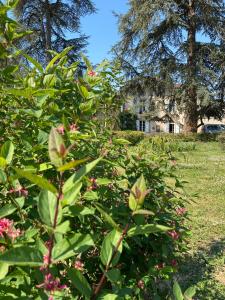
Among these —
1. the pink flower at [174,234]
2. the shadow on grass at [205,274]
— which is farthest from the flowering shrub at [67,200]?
the shadow on grass at [205,274]

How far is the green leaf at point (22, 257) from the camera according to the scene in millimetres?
899

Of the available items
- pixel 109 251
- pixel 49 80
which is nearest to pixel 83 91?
pixel 49 80

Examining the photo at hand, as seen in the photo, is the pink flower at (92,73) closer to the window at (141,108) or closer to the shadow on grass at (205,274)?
the shadow on grass at (205,274)

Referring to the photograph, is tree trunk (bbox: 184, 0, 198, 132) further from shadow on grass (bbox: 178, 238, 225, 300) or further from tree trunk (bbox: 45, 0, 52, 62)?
shadow on grass (bbox: 178, 238, 225, 300)

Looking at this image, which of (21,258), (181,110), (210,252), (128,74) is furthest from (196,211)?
(128,74)

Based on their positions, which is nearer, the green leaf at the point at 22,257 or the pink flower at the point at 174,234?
the green leaf at the point at 22,257

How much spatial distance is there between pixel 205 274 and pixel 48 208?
4252 millimetres

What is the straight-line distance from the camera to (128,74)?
28.1 m

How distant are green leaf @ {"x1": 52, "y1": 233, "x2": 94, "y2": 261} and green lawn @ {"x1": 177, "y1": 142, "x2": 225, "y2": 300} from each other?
2227mm

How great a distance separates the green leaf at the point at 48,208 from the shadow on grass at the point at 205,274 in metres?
3.54

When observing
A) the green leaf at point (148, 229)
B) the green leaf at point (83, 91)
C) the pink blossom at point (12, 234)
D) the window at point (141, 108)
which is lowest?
the pink blossom at point (12, 234)

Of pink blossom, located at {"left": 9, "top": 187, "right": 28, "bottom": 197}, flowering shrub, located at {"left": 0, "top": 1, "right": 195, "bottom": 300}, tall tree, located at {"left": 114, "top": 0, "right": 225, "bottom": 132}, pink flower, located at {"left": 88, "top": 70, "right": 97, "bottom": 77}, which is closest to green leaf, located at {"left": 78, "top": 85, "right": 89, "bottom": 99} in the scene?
flowering shrub, located at {"left": 0, "top": 1, "right": 195, "bottom": 300}

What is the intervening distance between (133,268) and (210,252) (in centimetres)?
368

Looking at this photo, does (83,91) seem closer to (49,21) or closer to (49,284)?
(49,284)
